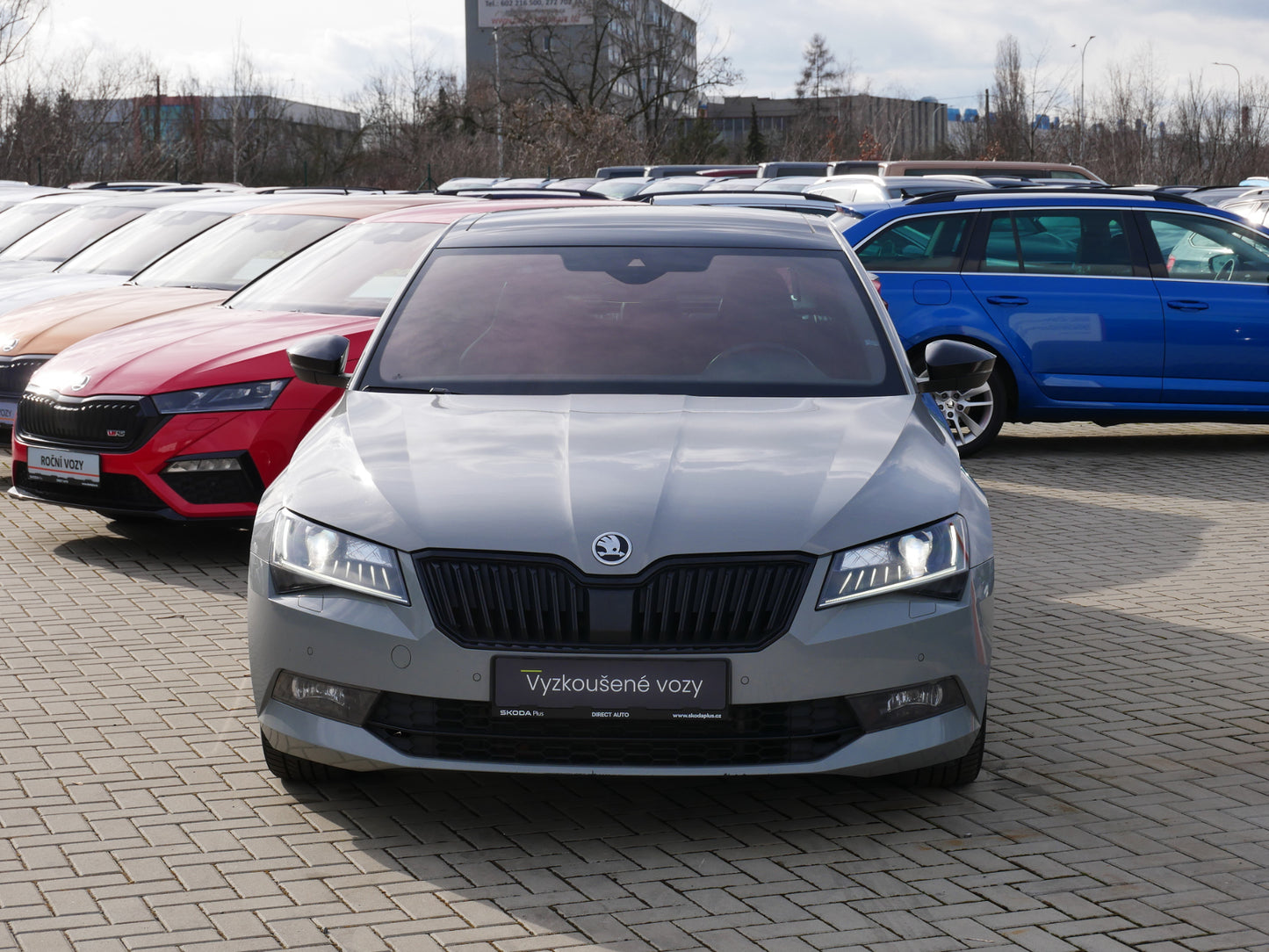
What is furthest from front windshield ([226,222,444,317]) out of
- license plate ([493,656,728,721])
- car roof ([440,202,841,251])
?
license plate ([493,656,728,721])

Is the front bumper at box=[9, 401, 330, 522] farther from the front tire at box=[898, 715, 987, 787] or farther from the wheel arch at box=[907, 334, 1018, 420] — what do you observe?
the wheel arch at box=[907, 334, 1018, 420]

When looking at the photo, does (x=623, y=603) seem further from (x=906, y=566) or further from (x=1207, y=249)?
(x=1207, y=249)

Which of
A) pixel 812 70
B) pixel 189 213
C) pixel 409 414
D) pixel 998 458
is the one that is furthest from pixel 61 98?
pixel 812 70

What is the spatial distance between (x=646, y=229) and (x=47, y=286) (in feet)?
25.0

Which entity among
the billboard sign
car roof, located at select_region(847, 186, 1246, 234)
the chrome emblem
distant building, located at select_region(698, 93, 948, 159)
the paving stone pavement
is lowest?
the paving stone pavement

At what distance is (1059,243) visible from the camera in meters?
11.1

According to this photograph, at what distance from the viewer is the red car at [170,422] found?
7.37m

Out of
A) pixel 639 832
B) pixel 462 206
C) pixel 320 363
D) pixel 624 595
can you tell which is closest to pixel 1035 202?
pixel 462 206

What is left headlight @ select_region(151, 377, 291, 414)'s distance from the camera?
24.2ft

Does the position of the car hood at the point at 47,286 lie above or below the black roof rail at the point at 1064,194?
below

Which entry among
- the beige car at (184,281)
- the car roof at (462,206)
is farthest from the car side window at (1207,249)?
the beige car at (184,281)

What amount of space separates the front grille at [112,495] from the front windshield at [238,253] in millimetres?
2859

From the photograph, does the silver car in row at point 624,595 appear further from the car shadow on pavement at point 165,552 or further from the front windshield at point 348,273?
the front windshield at point 348,273

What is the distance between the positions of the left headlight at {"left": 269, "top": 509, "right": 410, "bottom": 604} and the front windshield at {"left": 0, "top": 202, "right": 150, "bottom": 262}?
35.9 ft
